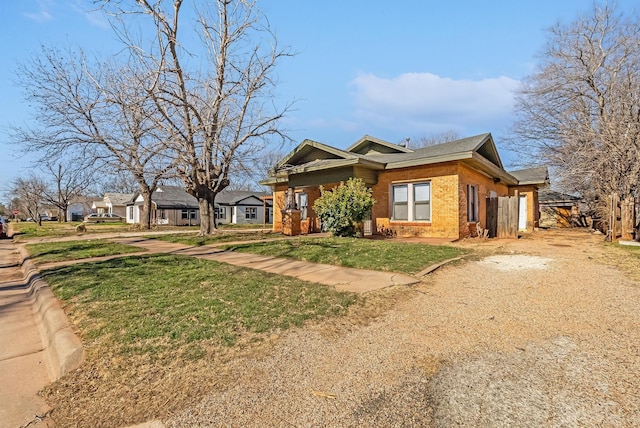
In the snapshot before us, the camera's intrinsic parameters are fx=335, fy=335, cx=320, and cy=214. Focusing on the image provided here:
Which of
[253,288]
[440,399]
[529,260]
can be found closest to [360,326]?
[440,399]

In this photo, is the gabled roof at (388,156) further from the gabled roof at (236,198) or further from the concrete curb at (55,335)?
the gabled roof at (236,198)

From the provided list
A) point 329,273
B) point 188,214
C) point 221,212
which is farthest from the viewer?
point 221,212

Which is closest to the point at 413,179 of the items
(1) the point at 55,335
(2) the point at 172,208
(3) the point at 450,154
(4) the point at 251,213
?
(3) the point at 450,154

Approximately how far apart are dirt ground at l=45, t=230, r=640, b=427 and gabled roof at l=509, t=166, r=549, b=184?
17.7 metres

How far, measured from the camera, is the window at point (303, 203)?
691 inches

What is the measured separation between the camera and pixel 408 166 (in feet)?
42.6

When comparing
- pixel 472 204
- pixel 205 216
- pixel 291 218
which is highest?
pixel 472 204

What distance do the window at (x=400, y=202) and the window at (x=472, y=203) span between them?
246 cm

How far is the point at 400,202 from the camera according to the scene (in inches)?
536

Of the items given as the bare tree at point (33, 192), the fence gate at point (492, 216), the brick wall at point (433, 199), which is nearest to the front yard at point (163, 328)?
the brick wall at point (433, 199)

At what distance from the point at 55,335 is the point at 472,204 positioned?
13.9m

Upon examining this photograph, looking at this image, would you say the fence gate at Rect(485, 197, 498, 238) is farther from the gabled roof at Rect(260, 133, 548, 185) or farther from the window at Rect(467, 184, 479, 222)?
the gabled roof at Rect(260, 133, 548, 185)

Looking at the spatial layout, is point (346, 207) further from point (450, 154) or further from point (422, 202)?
point (450, 154)

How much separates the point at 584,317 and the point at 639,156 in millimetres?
12774
